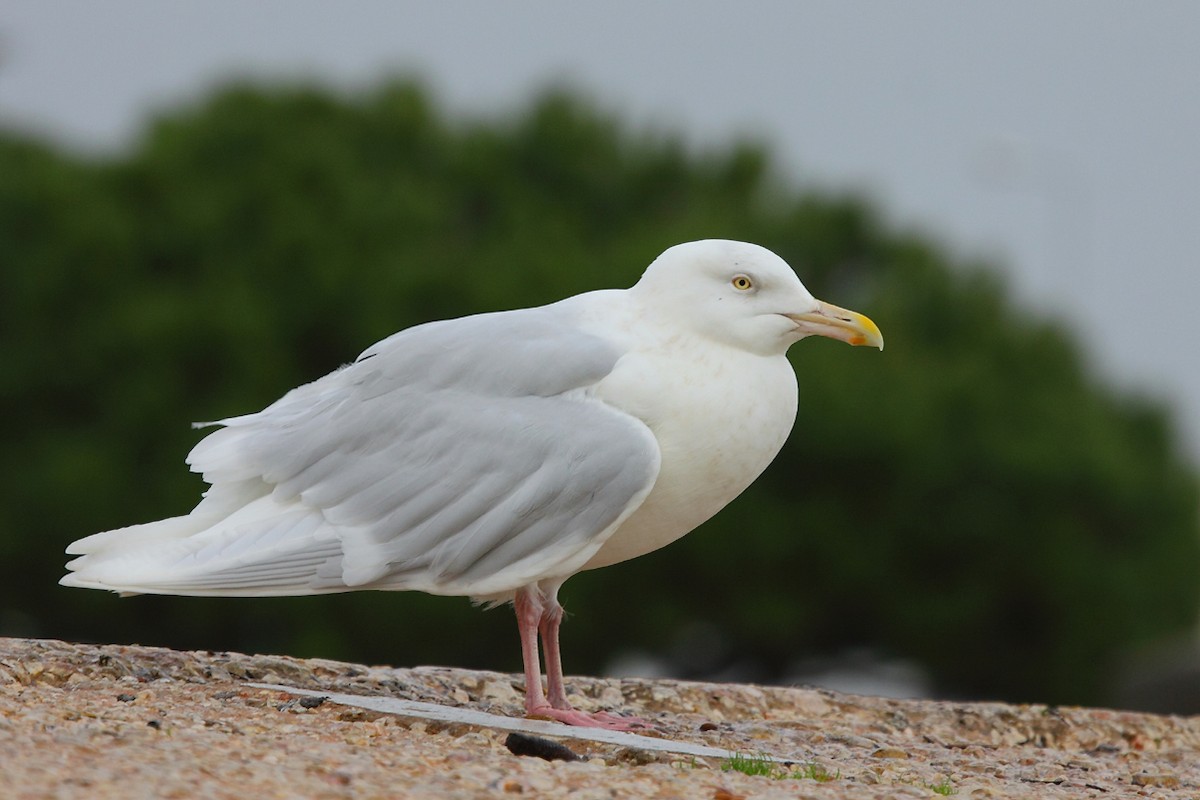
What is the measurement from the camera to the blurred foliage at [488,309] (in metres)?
21.3

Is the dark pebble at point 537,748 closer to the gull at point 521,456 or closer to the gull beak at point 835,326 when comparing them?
the gull at point 521,456

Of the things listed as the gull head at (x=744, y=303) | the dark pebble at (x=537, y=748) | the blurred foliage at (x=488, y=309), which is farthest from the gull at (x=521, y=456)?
the blurred foliage at (x=488, y=309)

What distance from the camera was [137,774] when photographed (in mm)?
4578

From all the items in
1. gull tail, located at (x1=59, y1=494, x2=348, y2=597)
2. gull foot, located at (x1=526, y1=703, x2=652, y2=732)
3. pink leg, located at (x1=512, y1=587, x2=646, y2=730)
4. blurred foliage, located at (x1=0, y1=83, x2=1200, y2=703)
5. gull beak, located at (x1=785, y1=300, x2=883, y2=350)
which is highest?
blurred foliage, located at (x1=0, y1=83, x2=1200, y2=703)

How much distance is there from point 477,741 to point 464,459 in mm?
1016

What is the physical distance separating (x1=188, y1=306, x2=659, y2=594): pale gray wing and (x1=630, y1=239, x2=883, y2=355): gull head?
341mm

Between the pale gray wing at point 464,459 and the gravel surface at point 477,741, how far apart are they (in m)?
0.58

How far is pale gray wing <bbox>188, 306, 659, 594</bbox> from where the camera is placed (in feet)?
20.2

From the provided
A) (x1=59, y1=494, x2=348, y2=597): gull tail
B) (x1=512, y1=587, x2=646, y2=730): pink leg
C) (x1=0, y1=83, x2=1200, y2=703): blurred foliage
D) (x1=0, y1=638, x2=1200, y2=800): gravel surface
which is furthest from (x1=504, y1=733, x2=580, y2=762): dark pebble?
(x1=0, y1=83, x2=1200, y2=703): blurred foliage

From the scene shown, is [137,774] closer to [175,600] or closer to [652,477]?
[652,477]

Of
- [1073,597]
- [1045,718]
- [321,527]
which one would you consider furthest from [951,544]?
[321,527]

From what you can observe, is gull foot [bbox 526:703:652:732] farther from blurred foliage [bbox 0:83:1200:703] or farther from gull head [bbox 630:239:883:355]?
blurred foliage [bbox 0:83:1200:703]

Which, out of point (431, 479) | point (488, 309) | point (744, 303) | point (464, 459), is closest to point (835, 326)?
point (744, 303)

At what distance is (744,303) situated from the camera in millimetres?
6578
